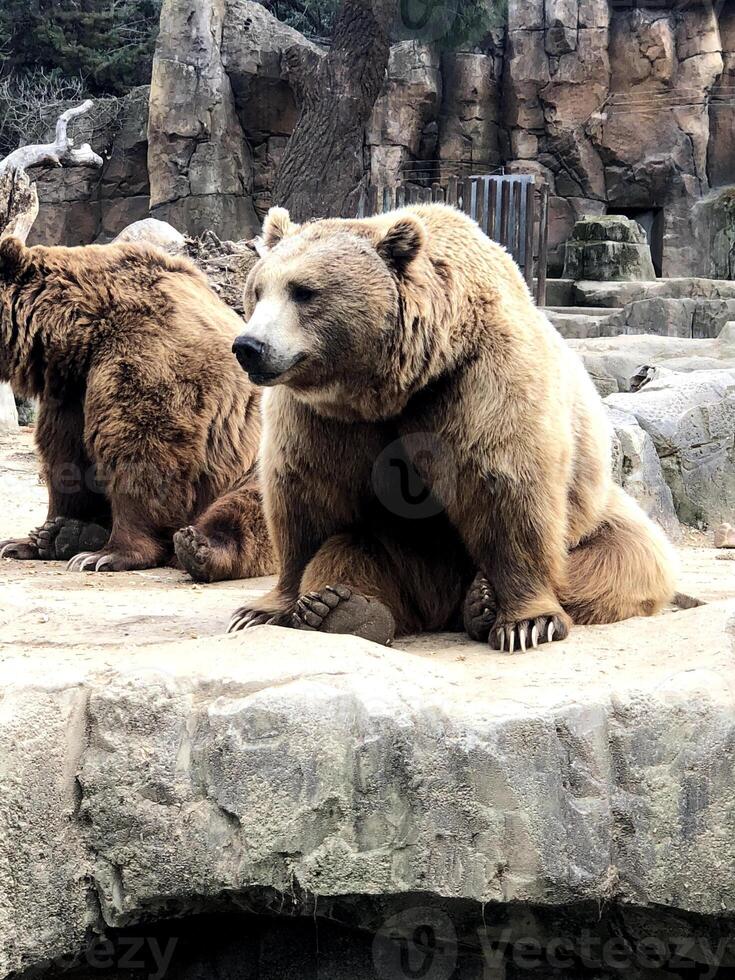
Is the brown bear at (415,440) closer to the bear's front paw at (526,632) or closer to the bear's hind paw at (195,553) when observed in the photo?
the bear's front paw at (526,632)

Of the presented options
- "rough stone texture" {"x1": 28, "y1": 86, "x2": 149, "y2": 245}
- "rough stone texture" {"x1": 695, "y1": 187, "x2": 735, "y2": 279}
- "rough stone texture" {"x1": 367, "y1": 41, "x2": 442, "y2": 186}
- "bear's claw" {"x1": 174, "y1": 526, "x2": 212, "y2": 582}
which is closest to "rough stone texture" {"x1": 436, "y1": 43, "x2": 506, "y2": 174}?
"rough stone texture" {"x1": 367, "y1": 41, "x2": 442, "y2": 186}

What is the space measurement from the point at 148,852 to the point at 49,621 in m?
0.98

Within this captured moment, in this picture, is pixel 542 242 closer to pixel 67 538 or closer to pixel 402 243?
pixel 67 538

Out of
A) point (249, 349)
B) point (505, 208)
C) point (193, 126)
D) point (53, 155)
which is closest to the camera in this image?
point (249, 349)

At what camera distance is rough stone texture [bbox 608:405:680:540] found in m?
6.15

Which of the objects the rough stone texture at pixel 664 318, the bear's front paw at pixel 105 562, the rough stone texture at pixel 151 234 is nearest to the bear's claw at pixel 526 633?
the bear's front paw at pixel 105 562

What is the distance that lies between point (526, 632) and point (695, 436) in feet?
12.9

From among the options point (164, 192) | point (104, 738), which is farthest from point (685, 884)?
point (164, 192)

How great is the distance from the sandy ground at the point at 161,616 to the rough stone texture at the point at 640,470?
1.11 m

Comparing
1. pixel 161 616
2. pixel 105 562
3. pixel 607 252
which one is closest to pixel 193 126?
pixel 607 252

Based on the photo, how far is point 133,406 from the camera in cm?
453

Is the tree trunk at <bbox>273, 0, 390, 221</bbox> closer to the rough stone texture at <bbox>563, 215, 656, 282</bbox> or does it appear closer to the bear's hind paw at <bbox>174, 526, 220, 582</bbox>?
the rough stone texture at <bbox>563, 215, 656, 282</bbox>

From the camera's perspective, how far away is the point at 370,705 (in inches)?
104

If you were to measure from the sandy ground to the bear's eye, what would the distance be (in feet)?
3.21
